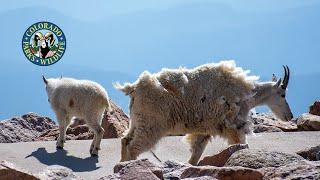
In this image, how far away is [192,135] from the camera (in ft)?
35.0

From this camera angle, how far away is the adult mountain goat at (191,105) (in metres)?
9.48

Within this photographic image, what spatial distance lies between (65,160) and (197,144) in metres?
2.92

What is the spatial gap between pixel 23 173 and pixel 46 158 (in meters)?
6.59

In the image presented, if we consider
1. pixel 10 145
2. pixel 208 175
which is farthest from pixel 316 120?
pixel 208 175

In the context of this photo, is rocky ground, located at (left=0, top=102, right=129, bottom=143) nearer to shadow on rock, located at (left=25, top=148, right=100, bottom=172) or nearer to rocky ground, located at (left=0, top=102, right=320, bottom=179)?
rocky ground, located at (left=0, top=102, right=320, bottom=179)

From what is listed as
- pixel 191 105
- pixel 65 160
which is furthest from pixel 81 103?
pixel 191 105

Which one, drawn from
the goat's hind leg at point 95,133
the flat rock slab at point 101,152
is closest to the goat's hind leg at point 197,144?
the flat rock slab at point 101,152

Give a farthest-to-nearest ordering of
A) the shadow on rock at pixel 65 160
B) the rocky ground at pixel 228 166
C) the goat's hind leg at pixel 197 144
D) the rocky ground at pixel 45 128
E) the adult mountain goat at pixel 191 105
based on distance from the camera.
Result: the rocky ground at pixel 45 128, the shadow on rock at pixel 65 160, the goat's hind leg at pixel 197 144, the adult mountain goat at pixel 191 105, the rocky ground at pixel 228 166

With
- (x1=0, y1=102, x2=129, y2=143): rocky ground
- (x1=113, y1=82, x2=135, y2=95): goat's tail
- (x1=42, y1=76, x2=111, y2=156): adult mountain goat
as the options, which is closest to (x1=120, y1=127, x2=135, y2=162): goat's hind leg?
(x1=113, y1=82, x2=135, y2=95): goat's tail

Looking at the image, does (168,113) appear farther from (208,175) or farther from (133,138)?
(208,175)

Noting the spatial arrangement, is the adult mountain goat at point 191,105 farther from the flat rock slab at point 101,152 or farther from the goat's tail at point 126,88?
the flat rock slab at point 101,152

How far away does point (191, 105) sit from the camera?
983cm

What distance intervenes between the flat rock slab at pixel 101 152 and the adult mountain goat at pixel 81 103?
388 mm

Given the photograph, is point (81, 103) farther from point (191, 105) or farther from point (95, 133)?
point (191, 105)
